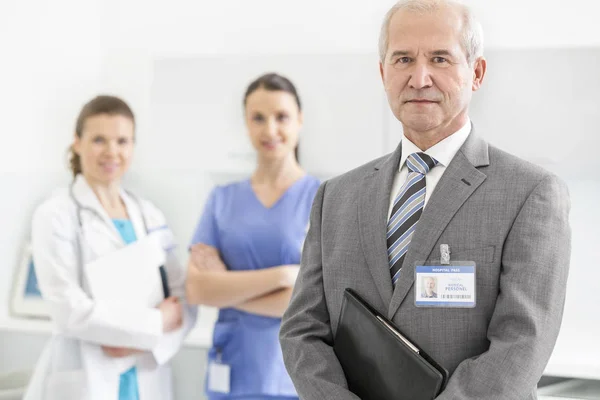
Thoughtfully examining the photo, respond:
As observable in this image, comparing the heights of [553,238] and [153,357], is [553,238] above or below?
above

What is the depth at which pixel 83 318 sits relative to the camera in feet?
8.48

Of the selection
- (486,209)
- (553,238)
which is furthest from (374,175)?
(553,238)

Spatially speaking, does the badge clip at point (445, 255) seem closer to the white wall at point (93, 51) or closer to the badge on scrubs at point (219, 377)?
the badge on scrubs at point (219, 377)

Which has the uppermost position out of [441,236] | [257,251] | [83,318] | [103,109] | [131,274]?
[103,109]

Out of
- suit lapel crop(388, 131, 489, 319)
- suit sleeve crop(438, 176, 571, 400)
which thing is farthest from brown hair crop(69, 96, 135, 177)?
suit sleeve crop(438, 176, 571, 400)

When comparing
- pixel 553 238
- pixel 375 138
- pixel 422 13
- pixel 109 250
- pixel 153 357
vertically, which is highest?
pixel 422 13

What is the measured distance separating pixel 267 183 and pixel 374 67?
2.12ft

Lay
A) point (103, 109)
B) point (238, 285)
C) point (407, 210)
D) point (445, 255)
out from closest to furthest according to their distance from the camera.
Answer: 1. point (445, 255)
2. point (407, 210)
3. point (238, 285)
4. point (103, 109)

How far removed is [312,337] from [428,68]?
0.57 metres

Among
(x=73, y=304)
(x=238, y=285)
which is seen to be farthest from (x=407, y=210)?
(x=73, y=304)

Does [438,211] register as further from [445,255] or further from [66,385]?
[66,385]

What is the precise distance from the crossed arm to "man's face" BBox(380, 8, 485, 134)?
1.20 metres

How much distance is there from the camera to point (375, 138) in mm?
2881

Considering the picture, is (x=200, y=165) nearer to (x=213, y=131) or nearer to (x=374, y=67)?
(x=213, y=131)
